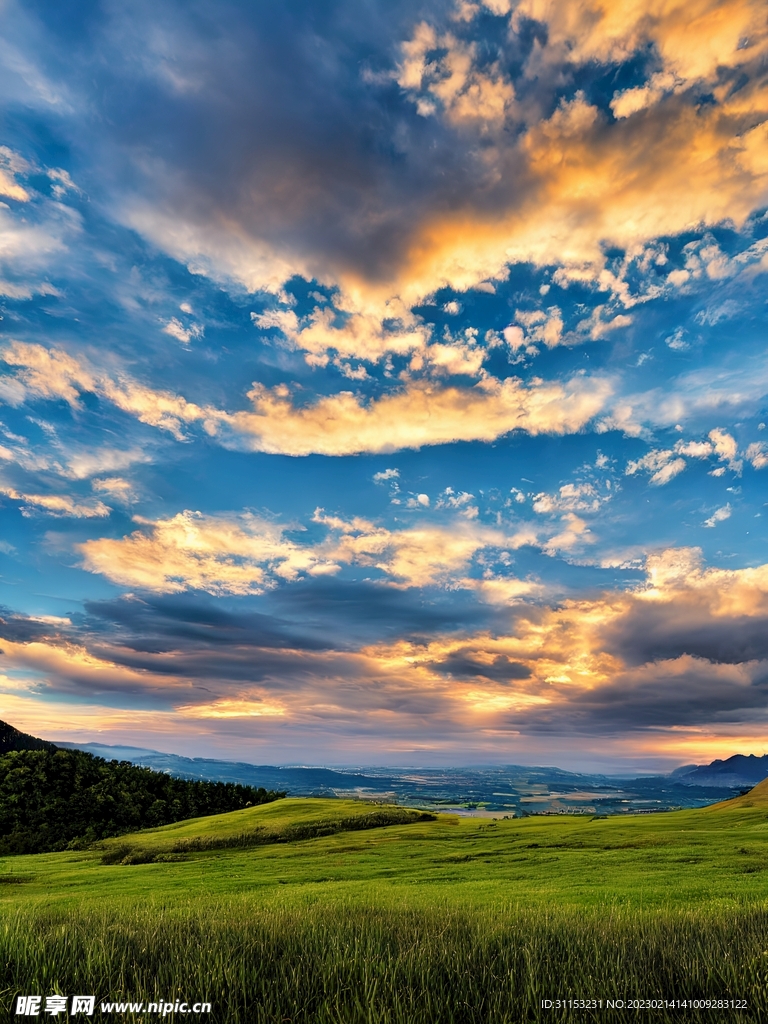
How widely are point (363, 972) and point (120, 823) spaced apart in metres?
113

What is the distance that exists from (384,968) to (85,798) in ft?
378

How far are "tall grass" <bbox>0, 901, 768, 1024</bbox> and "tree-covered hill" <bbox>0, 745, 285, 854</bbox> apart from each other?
96.0m

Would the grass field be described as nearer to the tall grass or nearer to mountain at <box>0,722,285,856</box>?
the tall grass

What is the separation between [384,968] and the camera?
4660 millimetres

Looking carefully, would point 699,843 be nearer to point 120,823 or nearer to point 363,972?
point 363,972

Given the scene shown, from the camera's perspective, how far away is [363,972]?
455 cm

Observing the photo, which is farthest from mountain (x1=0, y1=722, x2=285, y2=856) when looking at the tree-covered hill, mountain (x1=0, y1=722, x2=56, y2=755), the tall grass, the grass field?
the tall grass

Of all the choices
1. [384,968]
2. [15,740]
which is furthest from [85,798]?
[384,968]

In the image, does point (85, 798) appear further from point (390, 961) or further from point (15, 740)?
point (390, 961)

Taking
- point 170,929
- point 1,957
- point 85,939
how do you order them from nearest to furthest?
1. point 1,957
2. point 85,939
3. point 170,929

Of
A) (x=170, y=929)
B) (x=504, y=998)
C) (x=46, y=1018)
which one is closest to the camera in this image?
(x=46, y=1018)

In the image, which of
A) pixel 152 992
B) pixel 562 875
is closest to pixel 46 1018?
pixel 152 992

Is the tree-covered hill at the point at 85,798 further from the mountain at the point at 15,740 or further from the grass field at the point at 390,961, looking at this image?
the grass field at the point at 390,961

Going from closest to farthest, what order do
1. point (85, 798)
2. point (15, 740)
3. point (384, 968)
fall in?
point (384, 968)
point (85, 798)
point (15, 740)
